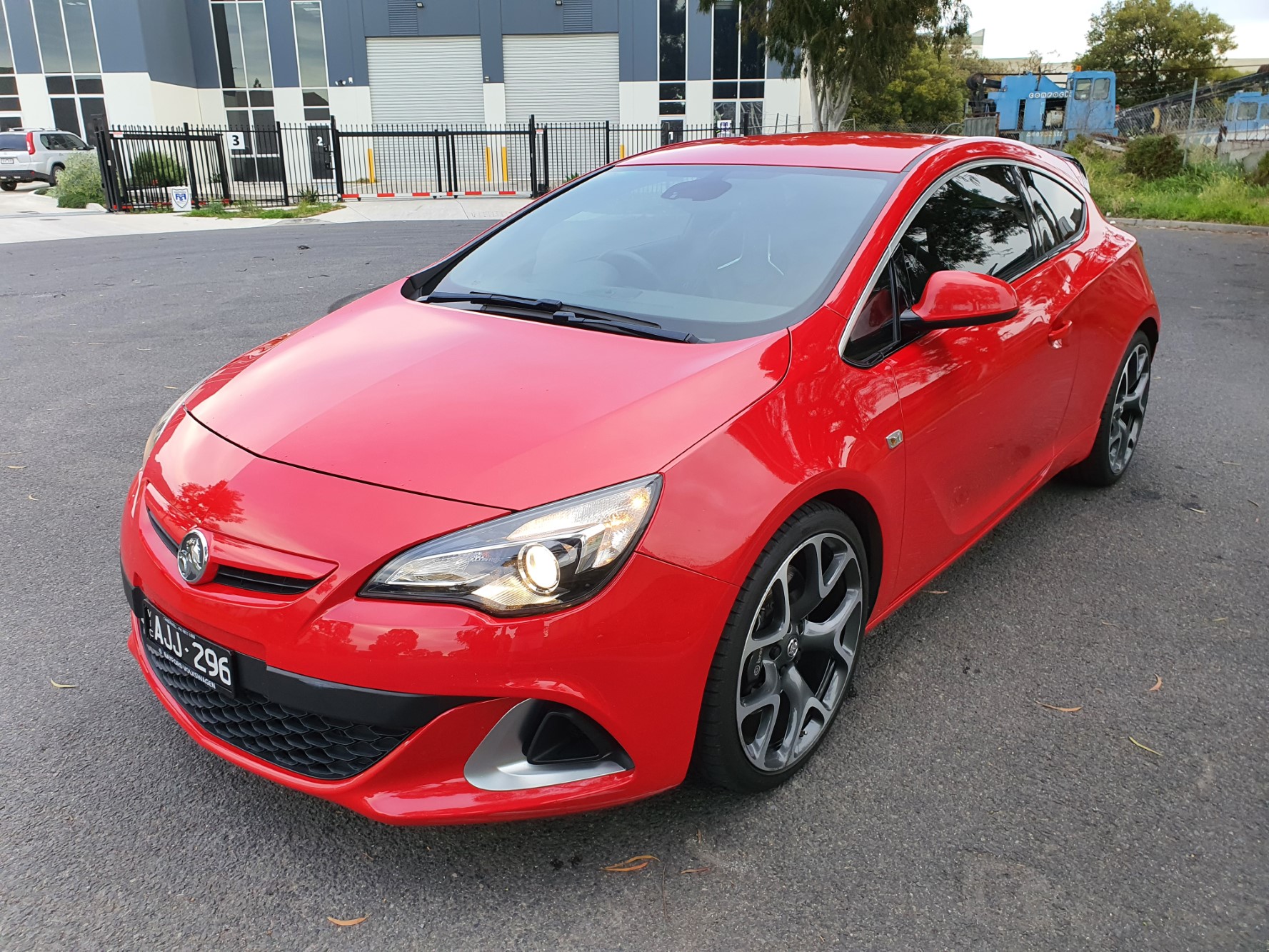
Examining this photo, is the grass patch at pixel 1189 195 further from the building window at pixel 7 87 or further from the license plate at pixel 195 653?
the building window at pixel 7 87

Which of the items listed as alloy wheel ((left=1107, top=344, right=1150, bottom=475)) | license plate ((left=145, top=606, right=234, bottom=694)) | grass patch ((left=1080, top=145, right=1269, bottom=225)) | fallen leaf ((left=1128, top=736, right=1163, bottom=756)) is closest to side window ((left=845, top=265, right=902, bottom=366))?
fallen leaf ((left=1128, top=736, right=1163, bottom=756))

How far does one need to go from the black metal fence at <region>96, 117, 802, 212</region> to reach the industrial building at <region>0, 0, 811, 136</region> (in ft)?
2.57

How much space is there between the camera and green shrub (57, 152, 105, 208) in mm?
20062

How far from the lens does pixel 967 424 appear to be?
9.70 ft

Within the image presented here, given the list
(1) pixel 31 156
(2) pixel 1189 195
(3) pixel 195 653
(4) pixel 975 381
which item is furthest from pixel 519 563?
(1) pixel 31 156

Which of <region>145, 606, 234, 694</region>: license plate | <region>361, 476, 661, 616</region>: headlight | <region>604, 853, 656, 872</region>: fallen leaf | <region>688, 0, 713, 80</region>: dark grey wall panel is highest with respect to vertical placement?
<region>688, 0, 713, 80</region>: dark grey wall panel

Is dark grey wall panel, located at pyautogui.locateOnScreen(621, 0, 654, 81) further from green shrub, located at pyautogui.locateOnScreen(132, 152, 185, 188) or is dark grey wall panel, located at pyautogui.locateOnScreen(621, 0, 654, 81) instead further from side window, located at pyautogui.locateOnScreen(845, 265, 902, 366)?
side window, located at pyautogui.locateOnScreen(845, 265, 902, 366)

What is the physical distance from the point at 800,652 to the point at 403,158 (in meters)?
32.5

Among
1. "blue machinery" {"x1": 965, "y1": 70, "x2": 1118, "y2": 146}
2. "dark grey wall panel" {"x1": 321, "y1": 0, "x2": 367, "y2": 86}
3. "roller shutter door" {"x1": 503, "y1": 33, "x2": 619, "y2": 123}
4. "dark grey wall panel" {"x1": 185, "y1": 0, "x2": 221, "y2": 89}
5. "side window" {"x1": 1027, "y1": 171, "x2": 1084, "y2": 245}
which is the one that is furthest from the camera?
"blue machinery" {"x1": 965, "y1": 70, "x2": 1118, "y2": 146}

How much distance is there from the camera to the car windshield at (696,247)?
8.97 feet

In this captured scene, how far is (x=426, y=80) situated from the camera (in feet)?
107

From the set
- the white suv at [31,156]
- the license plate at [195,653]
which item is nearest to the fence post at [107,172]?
the white suv at [31,156]

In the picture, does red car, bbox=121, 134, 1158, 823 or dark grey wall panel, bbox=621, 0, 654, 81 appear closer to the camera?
red car, bbox=121, 134, 1158, 823

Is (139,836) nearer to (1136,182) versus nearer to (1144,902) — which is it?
(1144,902)
